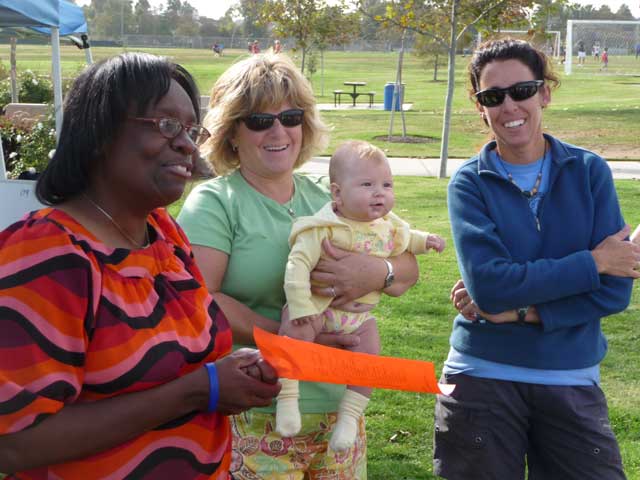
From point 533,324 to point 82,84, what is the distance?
5.66 feet

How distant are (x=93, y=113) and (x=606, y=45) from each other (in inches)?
2249

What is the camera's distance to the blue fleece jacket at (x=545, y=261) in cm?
286

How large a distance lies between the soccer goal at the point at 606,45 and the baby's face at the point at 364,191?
47689mm

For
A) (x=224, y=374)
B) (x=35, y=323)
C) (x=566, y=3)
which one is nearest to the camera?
(x=35, y=323)

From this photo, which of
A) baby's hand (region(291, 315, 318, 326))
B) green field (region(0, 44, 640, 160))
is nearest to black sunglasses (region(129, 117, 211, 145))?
baby's hand (region(291, 315, 318, 326))

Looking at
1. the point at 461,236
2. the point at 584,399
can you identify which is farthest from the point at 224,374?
the point at 584,399

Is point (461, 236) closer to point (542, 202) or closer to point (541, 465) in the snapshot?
point (542, 202)

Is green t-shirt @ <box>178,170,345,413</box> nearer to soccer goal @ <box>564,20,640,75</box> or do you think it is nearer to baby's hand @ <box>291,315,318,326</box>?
baby's hand @ <box>291,315,318,326</box>

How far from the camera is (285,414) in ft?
8.83

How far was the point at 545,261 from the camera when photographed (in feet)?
9.42

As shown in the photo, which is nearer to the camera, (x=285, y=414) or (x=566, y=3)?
(x=285, y=414)

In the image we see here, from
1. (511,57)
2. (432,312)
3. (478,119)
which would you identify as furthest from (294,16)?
(511,57)

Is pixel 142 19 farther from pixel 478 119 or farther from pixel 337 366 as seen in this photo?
pixel 337 366

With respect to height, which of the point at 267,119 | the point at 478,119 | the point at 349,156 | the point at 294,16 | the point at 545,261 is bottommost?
the point at 478,119
